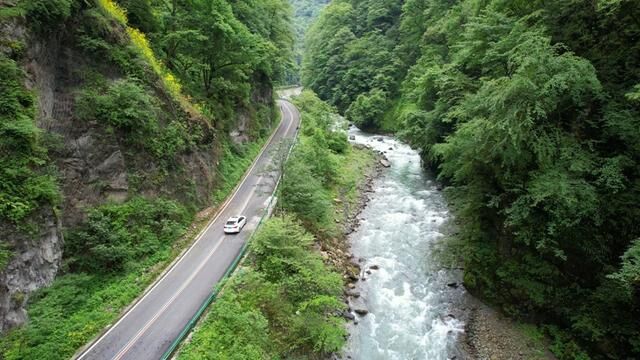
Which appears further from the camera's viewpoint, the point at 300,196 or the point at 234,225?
the point at 300,196

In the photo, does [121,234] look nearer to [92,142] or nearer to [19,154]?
[92,142]

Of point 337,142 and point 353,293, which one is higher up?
point 337,142

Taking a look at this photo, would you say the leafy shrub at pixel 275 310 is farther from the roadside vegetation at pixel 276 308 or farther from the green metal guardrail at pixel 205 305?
the green metal guardrail at pixel 205 305

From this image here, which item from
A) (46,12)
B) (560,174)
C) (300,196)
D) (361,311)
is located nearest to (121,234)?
(300,196)

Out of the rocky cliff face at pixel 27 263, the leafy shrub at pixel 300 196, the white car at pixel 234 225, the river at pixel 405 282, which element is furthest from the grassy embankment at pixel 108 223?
the river at pixel 405 282

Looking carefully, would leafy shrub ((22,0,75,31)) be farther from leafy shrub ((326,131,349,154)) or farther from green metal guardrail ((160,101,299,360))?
leafy shrub ((326,131,349,154))

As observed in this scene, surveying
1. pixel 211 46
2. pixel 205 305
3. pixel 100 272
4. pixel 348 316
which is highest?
pixel 211 46

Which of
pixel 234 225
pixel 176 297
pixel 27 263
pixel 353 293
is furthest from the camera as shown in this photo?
pixel 234 225
